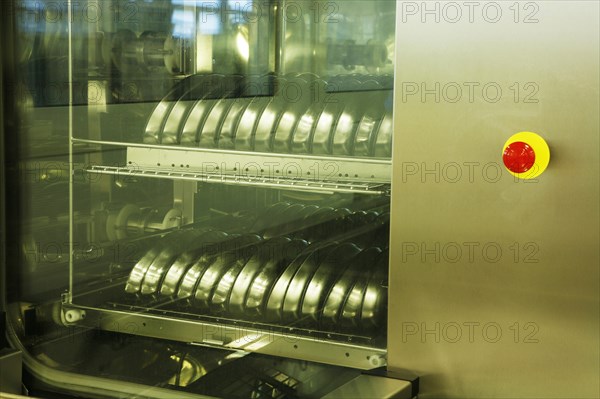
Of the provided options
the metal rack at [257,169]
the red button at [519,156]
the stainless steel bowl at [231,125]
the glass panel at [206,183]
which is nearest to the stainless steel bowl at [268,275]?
the glass panel at [206,183]

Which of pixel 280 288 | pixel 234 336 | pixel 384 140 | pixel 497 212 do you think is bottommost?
pixel 234 336

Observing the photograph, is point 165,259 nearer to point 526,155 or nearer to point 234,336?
point 234,336

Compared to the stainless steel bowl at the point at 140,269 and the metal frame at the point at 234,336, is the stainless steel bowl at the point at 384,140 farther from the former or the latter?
the stainless steel bowl at the point at 140,269

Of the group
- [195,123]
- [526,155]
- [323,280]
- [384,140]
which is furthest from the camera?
[195,123]

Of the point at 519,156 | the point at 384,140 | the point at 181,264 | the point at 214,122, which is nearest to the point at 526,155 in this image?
the point at 519,156

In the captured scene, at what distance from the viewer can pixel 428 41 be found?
4.93 feet

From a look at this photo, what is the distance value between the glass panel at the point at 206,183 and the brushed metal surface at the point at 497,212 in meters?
0.10

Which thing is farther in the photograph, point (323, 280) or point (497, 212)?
point (323, 280)

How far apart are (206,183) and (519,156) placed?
0.68 m

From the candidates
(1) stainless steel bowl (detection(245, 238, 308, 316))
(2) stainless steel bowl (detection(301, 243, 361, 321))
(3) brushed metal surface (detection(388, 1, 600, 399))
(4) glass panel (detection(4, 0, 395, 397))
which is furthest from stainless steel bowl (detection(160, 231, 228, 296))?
(3) brushed metal surface (detection(388, 1, 600, 399))

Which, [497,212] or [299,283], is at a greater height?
[497,212]

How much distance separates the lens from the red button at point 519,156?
1.45 meters

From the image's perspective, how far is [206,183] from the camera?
1862mm

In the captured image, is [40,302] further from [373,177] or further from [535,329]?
[535,329]
